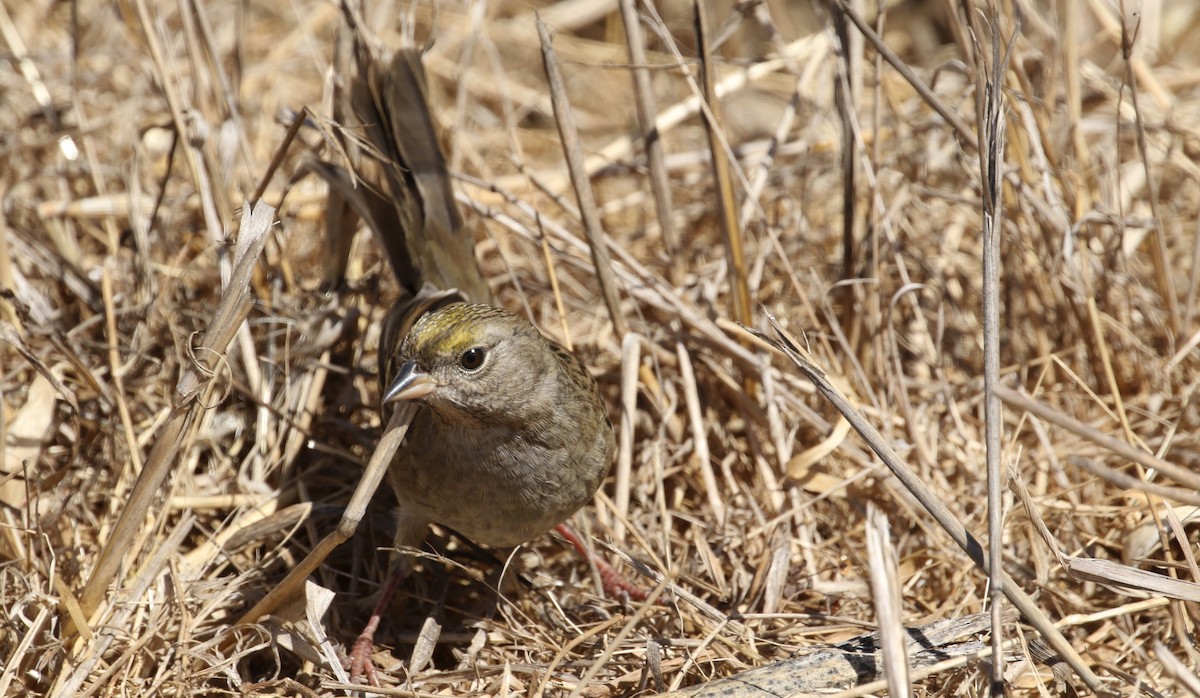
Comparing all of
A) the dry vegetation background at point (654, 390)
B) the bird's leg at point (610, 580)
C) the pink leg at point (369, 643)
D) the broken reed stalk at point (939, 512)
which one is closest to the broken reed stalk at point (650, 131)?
the dry vegetation background at point (654, 390)

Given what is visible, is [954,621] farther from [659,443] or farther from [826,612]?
[659,443]

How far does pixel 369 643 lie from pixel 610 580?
2.65ft

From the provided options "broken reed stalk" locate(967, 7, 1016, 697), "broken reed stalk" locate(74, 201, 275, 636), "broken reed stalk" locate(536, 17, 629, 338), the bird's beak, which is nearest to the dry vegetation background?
"broken reed stalk" locate(74, 201, 275, 636)

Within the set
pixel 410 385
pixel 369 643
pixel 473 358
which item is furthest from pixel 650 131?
pixel 369 643

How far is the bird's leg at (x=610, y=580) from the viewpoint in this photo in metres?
3.51

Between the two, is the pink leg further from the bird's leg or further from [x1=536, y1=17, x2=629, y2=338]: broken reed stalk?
[x1=536, y1=17, x2=629, y2=338]: broken reed stalk

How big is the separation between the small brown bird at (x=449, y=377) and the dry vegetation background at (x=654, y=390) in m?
0.21

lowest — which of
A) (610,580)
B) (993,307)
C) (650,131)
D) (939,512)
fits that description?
(610,580)

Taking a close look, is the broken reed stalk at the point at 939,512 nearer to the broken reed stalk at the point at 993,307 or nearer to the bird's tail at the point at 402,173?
the broken reed stalk at the point at 993,307

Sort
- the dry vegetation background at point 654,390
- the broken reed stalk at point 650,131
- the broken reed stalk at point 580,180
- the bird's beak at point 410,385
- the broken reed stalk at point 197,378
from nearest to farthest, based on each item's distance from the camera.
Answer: the broken reed stalk at point 197,378 < the bird's beak at point 410,385 < the dry vegetation background at point 654,390 < the broken reed stalk at point 580,180 < the broken reed stalk at point 650,131

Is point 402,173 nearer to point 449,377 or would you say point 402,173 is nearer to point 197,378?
point 449,377

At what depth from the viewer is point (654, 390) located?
3.90 metres

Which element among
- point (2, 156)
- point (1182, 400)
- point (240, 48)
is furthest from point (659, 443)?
point (2, 156)

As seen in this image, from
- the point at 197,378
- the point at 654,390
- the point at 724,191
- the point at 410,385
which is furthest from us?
the point at 654,390
